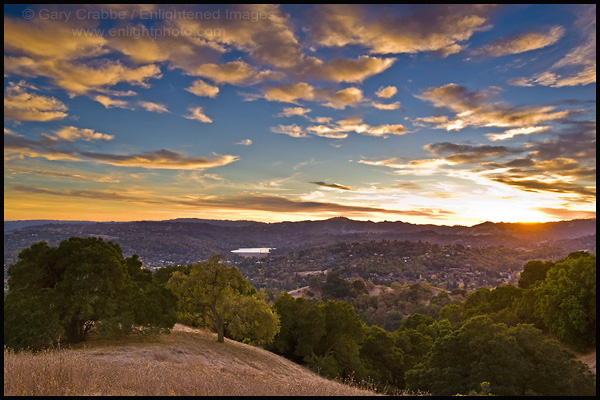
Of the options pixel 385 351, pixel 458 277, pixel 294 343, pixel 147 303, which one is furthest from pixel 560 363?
pixel 458 277

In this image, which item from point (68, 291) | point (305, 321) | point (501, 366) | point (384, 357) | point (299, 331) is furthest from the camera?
point (384, 357)

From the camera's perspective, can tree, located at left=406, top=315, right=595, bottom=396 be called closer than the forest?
No

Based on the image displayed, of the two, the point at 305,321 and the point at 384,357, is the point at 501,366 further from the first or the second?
the point at 384,357

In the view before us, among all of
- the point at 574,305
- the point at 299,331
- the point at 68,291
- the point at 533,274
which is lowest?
the point at 299,331

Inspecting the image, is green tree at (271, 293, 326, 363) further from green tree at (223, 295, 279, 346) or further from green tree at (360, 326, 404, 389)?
green tree at (360, 326, 404, 389)

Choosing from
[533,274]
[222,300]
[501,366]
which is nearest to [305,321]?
[222,300]

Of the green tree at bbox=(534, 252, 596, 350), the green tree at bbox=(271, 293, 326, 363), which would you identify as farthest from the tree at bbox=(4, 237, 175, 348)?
the green tree at bbox=(534, 252, 596, 350)
